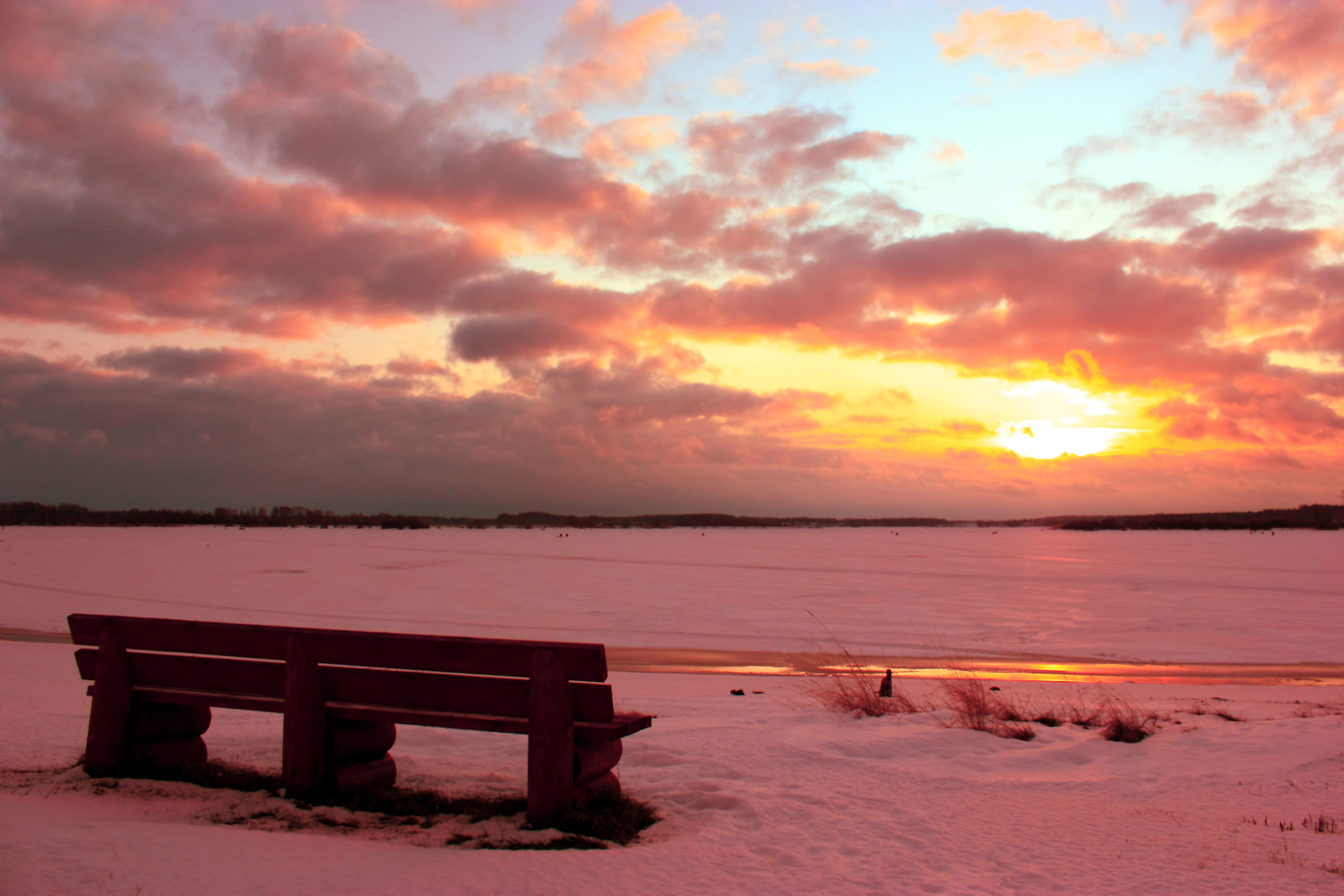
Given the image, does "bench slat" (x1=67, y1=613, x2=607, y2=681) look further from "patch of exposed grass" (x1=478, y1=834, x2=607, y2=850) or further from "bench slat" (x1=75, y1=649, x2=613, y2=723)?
"patch of exposed grass" (x1=478, y1=834, x2=607, y2=850)

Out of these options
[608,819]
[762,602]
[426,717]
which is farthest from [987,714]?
[762,602]

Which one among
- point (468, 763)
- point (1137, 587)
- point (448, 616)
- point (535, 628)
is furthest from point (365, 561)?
point (468, 763)

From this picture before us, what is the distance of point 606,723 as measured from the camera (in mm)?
5090

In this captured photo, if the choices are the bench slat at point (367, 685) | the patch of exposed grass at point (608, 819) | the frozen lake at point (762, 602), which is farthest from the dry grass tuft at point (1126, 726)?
the frozen lake at point (762, 602)

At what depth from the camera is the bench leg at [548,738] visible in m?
5.05

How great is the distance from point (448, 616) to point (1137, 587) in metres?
23.2

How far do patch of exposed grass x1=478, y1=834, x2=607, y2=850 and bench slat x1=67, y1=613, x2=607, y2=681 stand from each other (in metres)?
0.87

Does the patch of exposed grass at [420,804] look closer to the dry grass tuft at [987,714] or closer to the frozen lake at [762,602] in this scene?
the dry grass tuft at [987,714]

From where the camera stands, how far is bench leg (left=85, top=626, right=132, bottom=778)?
19.4 ft

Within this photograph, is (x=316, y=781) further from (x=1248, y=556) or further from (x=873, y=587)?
(x=1248, y=556)

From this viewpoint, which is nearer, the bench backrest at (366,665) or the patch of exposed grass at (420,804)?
the bench backrest at (366,665)

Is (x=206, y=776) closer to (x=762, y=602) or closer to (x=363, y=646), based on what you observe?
(x=363, y=646)

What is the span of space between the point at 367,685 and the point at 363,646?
250mm

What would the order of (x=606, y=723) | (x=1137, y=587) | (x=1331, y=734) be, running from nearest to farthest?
(x=606, y=723), (x=1331, y=734), (x=1137, y=587)
